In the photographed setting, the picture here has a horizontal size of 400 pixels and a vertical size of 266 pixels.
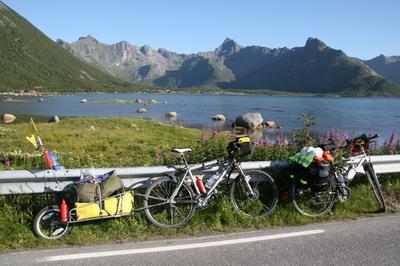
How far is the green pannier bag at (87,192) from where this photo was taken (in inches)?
236

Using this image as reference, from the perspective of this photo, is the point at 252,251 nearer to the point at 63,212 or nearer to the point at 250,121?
the point at 63,212

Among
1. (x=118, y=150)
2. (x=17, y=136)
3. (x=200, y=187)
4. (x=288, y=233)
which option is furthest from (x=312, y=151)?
(x=17, y=136)

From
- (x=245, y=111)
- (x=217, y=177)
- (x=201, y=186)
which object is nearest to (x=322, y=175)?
(x=217, y=177)

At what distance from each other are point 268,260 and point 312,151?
2444 mm

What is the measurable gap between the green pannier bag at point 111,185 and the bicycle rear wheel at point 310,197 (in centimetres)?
293

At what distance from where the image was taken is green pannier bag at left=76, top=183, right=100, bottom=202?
19.7ft

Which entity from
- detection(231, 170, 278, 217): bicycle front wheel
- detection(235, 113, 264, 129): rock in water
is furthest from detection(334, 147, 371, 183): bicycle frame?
detection(235, 113, 264, 129): rock in water

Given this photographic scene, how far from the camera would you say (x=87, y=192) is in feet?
19.8

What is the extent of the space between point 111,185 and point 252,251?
227 centimetres

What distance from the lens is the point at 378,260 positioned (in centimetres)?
527

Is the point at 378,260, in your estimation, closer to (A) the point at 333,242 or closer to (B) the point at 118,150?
(A) the point at 333,242

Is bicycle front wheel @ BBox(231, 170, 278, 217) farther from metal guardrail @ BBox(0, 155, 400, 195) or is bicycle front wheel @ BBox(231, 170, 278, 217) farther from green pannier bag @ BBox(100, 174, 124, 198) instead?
green pannier bag @ BBox(100, 174, 124, 198)

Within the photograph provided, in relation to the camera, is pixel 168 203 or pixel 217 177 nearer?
pixel 168 203

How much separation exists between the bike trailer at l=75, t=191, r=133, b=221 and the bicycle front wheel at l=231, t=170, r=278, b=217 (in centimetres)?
177
